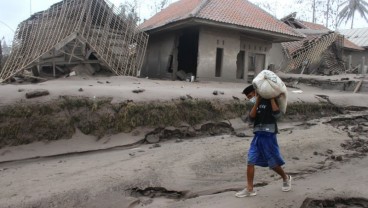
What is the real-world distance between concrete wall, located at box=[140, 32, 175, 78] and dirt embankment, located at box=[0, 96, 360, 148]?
7563 mm

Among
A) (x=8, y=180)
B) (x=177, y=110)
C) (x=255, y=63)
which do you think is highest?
(x=255, y=63)

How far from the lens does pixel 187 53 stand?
19.1 meters

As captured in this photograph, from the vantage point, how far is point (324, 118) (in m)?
11.8

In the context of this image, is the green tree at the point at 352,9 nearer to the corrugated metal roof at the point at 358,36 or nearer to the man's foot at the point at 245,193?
the corrugated metal roof at the point at 358,36

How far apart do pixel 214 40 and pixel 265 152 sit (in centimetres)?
1124

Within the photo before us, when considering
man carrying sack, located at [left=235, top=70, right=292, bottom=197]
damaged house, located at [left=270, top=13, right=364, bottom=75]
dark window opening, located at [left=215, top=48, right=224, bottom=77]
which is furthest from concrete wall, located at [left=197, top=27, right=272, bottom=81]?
man carrying sack, located at [left=235, top=70, right=292, bottom=197]

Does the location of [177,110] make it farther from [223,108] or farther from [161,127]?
[223,108]

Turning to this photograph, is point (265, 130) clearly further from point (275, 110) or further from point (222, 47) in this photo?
point (222, 47)

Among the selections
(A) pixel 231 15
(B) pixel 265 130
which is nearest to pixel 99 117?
(B) pixel 265 130

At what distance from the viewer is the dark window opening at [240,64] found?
1777cm

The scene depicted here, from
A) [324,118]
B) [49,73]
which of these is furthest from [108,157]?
[49,73]

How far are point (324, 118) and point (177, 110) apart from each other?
510 centimetres

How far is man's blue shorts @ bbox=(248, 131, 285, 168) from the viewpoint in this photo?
5.18 meters

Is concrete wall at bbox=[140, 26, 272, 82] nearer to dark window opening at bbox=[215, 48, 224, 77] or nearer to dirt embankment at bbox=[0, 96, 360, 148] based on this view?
dark window opening at bbox=[215, 48, 224, 77]
